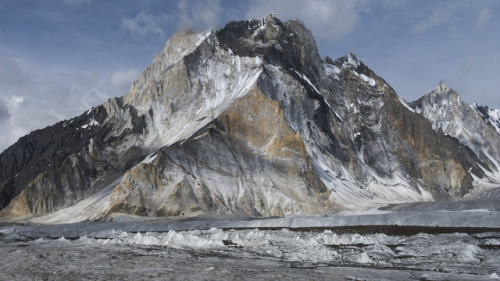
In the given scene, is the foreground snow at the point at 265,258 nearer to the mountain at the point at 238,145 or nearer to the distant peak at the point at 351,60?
the mountain at the point at 238,145

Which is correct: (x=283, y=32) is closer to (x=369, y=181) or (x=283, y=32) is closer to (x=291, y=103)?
(x=291, y=103)

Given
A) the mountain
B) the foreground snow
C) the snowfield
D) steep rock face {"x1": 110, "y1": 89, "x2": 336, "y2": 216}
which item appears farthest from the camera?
the mountain

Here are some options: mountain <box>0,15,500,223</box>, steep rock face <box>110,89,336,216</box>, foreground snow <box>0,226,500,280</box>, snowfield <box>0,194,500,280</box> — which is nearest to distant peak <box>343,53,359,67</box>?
mountain <box>0,15,500,223</box>

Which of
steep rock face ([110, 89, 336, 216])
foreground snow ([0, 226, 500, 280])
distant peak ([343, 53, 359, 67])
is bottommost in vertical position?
foreground snow ([0, 226, 500, 280])

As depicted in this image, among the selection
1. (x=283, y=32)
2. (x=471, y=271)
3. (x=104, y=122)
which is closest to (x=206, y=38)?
(x=283, y=32)

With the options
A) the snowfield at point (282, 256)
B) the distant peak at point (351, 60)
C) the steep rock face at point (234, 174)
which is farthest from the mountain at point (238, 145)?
the snowfield at point (282, 256)

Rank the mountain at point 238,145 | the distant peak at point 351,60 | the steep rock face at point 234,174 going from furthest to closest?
the distant peak at point 351,60
the mountain at point 238,145
the steep rock face at point 234,174

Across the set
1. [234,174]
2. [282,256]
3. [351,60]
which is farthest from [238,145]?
[351,60]

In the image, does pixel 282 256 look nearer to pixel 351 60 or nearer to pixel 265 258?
pixel 265 258

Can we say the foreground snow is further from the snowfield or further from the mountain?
the mountain
